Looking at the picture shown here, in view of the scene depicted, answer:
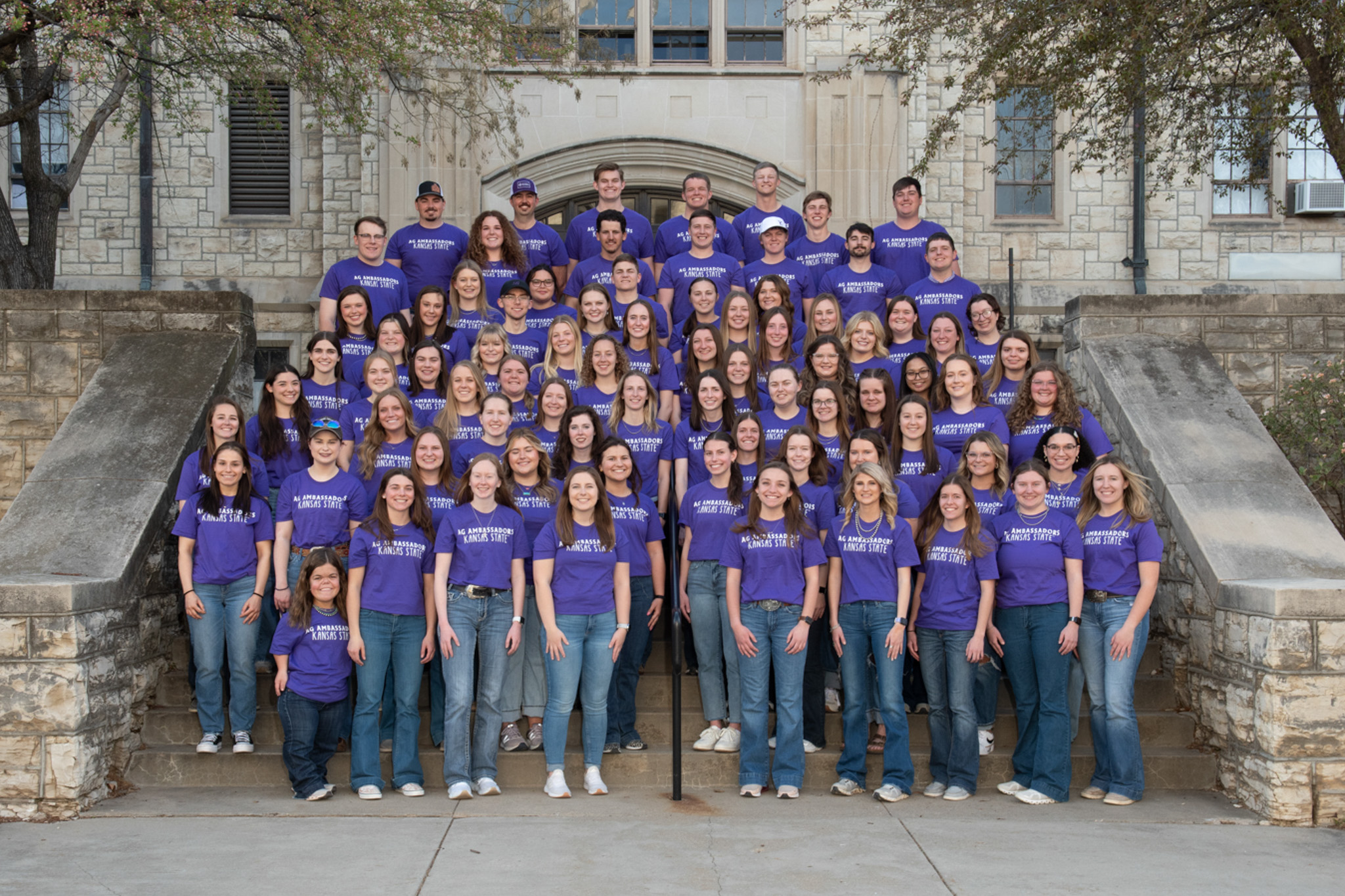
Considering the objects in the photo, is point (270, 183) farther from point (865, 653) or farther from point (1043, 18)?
point (865, 653)

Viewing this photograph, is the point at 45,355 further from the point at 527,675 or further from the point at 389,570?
the point at 527,675

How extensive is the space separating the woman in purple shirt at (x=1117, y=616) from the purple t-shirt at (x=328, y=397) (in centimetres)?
413

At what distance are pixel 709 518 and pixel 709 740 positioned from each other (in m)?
1.13

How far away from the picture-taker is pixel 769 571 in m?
5.94

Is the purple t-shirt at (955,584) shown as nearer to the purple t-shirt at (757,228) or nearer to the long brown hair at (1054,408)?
the long brown hair at (1054,408)

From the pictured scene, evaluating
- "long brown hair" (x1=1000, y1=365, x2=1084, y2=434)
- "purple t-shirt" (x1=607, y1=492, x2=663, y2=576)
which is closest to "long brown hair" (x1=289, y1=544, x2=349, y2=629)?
"purple t-shirt" (x1=607, y1=492, x2=663, y2=576)

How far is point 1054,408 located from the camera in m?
6.93

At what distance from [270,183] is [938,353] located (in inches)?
397

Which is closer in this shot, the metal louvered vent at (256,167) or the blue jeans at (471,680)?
the blue jeans at (471,680)

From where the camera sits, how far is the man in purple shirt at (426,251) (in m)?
8.77

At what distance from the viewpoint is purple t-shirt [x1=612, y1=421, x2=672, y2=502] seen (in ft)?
22.2

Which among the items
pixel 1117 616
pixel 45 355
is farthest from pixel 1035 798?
pixel 45 355

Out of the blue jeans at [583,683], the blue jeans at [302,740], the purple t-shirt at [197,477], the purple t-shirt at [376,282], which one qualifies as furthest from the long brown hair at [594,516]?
the purple t-shirt at [376,282]

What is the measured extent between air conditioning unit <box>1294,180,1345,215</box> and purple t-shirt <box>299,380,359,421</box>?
12.3 m
